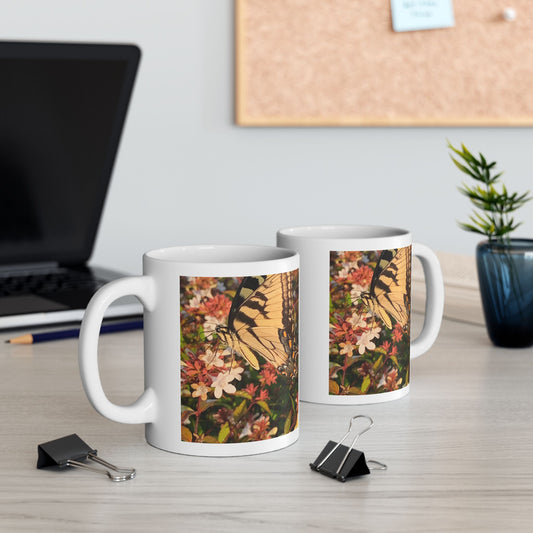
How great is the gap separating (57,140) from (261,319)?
0.67 m

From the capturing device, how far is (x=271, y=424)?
49 centimetres

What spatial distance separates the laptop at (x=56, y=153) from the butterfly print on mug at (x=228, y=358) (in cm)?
49

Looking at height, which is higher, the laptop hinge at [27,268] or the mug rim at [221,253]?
the mug rim at [221,253]

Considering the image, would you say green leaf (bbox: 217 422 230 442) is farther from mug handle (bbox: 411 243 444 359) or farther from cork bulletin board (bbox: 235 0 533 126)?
cork bulletin board (bbox: 235 0 533 126)

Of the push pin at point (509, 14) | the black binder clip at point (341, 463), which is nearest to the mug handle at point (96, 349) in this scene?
the black binder clip at point (341, 463)

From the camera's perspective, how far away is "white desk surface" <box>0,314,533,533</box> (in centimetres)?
40

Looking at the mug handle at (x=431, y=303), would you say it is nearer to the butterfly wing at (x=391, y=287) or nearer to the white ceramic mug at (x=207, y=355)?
the butterfly wing at (x=391, y=287)

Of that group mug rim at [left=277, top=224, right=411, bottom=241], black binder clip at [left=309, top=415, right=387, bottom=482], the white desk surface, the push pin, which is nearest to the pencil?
the white desk surface

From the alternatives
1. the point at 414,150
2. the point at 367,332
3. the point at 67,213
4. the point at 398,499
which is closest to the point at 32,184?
the point at 67,213

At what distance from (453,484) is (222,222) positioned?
1.34 metres

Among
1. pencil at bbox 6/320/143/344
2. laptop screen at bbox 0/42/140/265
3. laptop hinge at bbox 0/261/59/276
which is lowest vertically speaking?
pencil at bbox 6/320/143/344

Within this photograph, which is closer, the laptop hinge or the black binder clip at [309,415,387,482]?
the black binder clip at [309,415,387,482]

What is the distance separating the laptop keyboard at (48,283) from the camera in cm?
95

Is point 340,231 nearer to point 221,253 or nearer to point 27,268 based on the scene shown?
point 221,253
